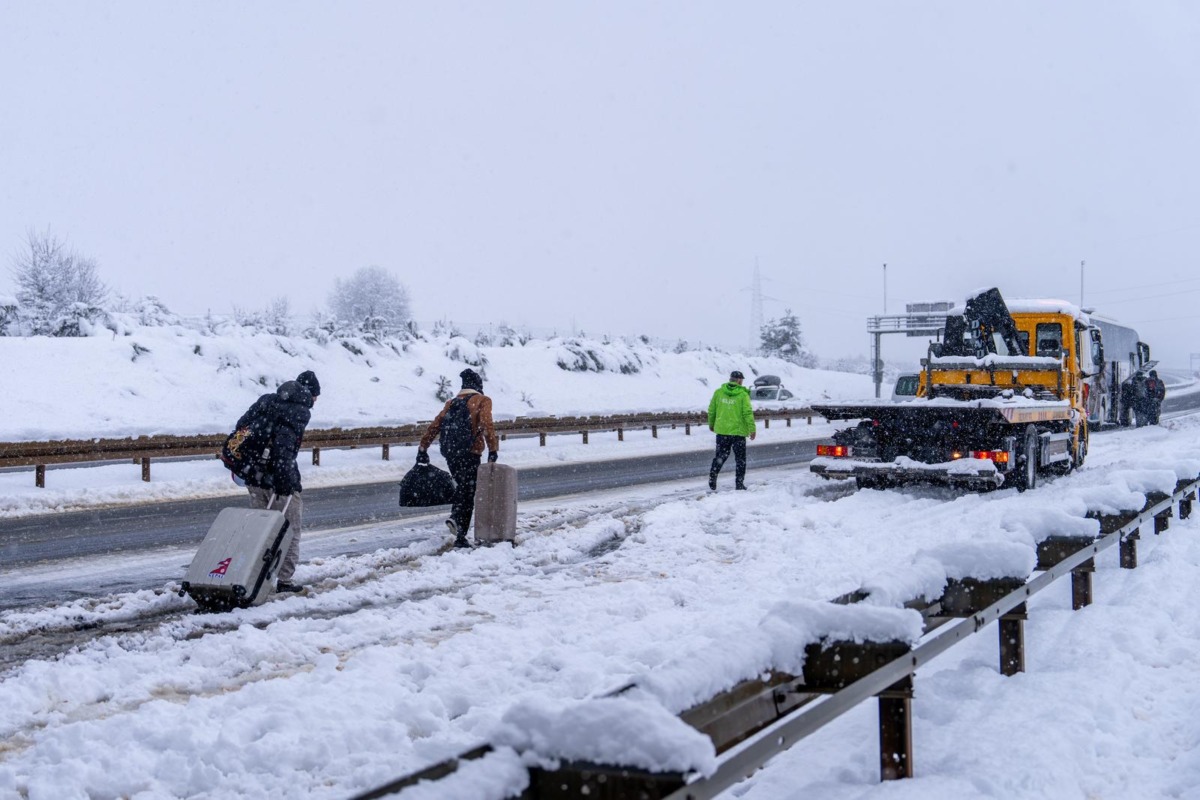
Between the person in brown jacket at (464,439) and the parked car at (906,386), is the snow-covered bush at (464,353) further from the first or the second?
the person in brown jacket at (464,439)

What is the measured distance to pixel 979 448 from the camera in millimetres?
13664

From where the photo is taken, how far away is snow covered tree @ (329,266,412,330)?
87562mm

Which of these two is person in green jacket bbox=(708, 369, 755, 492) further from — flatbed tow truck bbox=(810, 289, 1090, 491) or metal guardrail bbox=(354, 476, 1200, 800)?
metal guardrail bbox=(354, 476, 1200, 800)

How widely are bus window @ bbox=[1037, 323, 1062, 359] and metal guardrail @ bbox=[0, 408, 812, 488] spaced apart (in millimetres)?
12688

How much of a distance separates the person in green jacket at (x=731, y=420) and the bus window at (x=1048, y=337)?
568 centimetres

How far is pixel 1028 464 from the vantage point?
14469 mm

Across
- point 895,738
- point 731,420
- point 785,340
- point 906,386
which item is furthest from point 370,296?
point 895,738

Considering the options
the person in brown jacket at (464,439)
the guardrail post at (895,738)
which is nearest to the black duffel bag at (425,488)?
the person in brown jacket at (464,439)

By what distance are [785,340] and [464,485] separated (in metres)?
75.1

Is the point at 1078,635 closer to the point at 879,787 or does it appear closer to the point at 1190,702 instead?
the point at 1190,702

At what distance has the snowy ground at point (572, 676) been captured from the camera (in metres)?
3.52

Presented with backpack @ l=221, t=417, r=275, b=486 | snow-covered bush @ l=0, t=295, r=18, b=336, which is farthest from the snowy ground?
snow-covered bush @ l=0, t=295, r=18, b=336

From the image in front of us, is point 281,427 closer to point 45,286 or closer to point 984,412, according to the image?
point 984,412

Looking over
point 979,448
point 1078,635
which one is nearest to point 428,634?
point 1078,635
